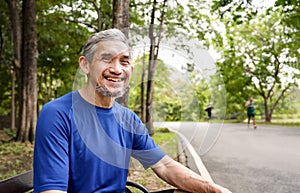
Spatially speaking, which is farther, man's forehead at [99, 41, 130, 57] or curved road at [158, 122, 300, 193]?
curved road at [158, 122, 300, 193]

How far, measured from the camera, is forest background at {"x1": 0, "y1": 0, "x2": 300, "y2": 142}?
5.66ft

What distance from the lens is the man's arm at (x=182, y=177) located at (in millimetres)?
1844

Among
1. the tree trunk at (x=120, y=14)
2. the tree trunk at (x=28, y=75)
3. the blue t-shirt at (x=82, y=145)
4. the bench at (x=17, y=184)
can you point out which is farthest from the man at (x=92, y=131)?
the tree trunk at (x=28, y=75)

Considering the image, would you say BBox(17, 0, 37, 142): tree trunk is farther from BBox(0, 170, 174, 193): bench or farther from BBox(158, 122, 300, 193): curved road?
BBox(0, 170, 174, 193): bench

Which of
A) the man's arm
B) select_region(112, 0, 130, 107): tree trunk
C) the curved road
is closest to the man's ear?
the curved road

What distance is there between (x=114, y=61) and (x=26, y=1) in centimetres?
828

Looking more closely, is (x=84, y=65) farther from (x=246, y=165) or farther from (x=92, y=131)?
(x=246, y=165)

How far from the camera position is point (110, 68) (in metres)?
1.67

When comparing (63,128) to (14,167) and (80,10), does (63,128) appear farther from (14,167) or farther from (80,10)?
(80,10)

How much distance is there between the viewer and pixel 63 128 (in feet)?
5.52

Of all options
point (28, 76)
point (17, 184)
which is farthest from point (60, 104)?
point (28, 76)

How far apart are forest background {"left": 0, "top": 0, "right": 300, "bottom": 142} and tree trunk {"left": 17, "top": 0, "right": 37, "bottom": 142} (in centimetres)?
2

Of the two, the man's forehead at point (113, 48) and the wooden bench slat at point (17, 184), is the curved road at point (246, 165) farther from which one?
the wooden bench slat at point (17, 184)

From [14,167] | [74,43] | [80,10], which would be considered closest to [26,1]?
[80,10]
